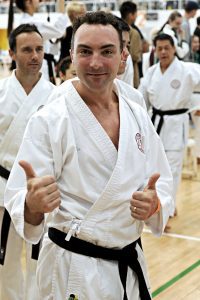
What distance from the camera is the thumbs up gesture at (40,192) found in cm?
180

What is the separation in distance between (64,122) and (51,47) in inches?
174

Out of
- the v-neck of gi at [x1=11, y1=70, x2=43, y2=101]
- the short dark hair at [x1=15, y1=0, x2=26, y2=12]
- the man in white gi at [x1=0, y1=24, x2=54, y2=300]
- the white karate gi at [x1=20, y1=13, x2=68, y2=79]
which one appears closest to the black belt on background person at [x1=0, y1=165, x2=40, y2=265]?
the man in white gi at [x1=0, y1=24, x2=54, y2=300]

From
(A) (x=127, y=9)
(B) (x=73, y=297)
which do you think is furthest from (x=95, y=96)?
(A) (x=127, y=9)

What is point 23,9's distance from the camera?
5.68 meters

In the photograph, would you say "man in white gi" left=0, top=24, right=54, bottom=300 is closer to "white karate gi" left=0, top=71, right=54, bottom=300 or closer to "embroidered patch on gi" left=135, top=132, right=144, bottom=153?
"white karate gi" left=0, top=71, right=54, bottom=300

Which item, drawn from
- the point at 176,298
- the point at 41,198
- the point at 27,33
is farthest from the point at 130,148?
the point at 176,298

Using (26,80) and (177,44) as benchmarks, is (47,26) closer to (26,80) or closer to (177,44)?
(177,44)

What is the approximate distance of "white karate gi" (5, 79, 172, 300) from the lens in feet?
6.52

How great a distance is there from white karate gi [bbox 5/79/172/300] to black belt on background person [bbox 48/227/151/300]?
2 cm

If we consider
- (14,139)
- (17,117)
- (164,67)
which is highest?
(17,117)

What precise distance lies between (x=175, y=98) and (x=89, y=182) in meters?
3.34

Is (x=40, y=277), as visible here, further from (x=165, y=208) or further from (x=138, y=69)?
(x=138, y=69)

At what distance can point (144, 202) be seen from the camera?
193 centimetres

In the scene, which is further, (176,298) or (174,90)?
(174,90)
